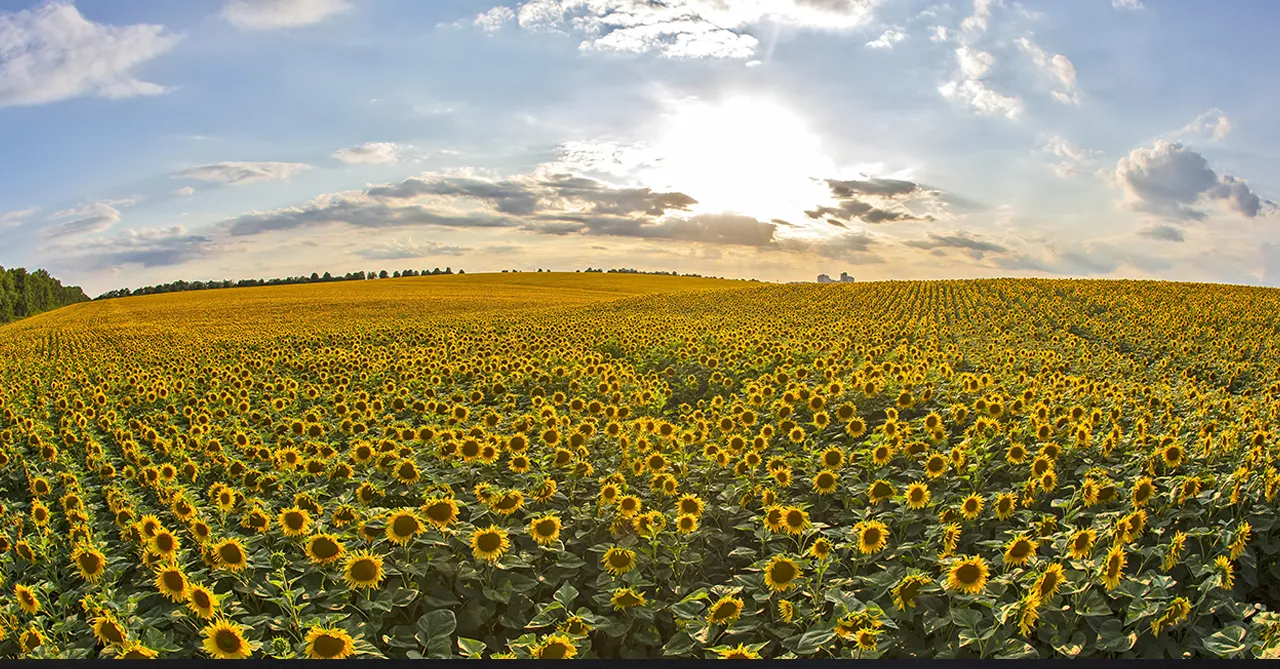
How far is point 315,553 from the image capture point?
5.25 metres

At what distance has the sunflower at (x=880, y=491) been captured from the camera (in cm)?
659

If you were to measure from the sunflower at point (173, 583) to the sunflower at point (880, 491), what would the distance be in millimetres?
5360

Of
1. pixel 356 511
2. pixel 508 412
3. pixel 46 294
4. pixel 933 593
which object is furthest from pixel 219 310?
pixel 46 294

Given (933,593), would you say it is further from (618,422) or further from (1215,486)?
(618,422)

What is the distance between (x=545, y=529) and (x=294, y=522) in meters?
1.94

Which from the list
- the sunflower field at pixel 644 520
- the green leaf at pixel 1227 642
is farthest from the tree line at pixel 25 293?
the green leaf at pixel 1227 642

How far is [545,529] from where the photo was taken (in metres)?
5.71

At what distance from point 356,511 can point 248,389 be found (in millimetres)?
7859

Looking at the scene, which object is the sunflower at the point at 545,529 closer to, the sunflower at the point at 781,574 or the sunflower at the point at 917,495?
the sunflower at the point at 781,574

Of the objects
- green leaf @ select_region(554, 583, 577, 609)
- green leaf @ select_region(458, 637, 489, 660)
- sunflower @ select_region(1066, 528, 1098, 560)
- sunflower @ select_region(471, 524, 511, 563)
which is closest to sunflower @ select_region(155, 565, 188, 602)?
sunflower @ select_region(471, 524, 511, 563)

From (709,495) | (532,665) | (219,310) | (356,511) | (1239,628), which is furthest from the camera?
(219,310)

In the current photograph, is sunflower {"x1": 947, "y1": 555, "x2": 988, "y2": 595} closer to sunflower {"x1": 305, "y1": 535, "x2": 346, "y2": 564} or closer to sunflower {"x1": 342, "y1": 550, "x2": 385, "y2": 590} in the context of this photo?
sunflower {"x1": 342, "y1": 550, "x2": 385, "y2": 590}

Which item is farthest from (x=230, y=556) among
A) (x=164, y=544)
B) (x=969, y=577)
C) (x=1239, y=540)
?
(x=1239, y=540)

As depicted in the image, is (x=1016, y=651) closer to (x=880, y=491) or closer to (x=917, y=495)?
(x=917, y=495)
